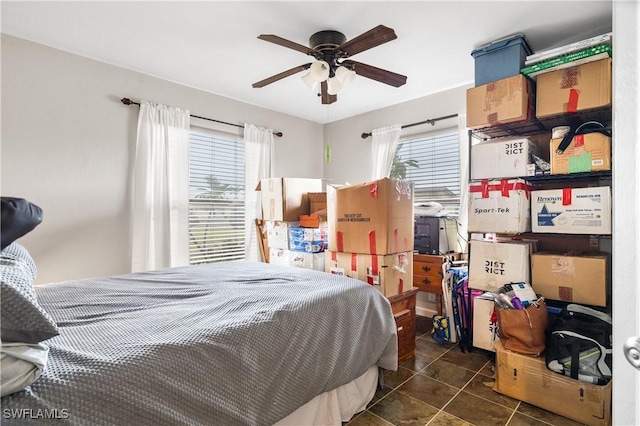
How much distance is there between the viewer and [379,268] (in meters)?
2.22

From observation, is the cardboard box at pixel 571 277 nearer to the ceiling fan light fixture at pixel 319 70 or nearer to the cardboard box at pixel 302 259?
the cardboard box at pixel 302 259

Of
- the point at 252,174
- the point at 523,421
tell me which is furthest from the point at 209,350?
the point at 252,174

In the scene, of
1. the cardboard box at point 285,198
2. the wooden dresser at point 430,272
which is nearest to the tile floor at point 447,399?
the wooden dresser at point 430,272

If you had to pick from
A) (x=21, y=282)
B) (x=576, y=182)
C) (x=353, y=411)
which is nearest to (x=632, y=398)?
(x=353, y=411)

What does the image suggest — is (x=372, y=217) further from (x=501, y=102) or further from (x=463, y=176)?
(x=463, y=176)

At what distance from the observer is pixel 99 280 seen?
2029 mm

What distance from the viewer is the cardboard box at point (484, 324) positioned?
7.77ft

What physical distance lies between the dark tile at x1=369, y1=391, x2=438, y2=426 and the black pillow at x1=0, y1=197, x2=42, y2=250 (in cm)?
188

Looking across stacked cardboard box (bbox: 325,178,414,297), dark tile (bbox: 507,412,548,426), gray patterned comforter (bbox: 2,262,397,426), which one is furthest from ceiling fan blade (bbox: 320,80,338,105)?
dark tile (bbox: 507,412,548,426)

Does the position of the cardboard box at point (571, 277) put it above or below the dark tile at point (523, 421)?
above

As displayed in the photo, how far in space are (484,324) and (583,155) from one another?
53.4 inches

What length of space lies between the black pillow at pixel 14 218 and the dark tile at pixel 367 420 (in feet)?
5.67

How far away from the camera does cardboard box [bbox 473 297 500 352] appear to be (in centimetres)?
237

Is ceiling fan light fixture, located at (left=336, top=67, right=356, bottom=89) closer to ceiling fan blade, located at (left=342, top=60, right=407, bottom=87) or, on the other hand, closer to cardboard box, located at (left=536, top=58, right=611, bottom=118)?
ceiling fan blade, located at (left=342, top=60, right=407, bottom=87)
